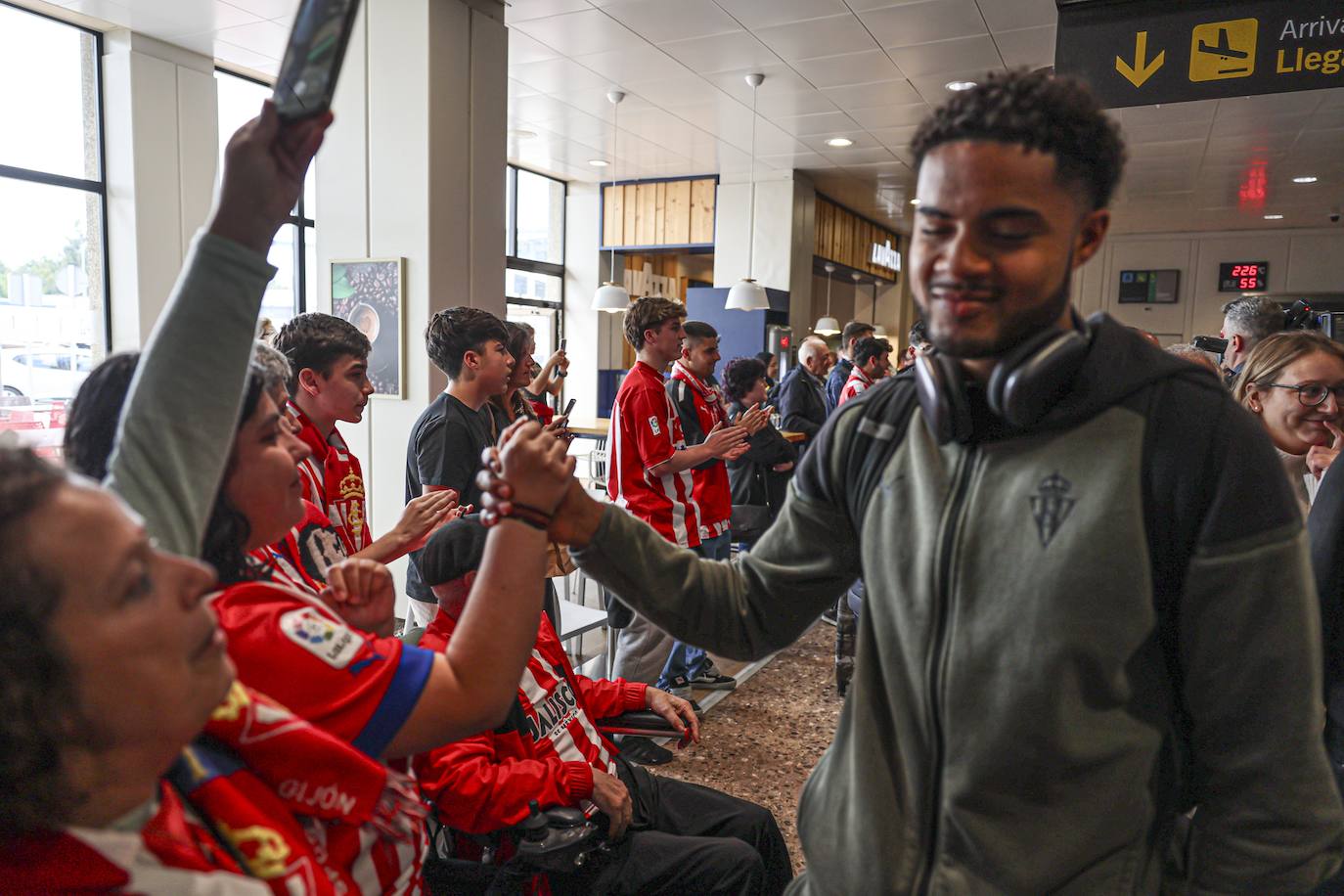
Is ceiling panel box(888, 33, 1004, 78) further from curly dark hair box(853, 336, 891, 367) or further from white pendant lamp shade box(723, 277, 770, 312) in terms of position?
white pendant lamp shade box(723, 277, 770, 312)

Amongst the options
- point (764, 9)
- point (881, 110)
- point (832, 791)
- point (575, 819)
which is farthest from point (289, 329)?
point (881, 110)

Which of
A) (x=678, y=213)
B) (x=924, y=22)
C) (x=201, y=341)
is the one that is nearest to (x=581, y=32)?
Result: (x=924, y=22)

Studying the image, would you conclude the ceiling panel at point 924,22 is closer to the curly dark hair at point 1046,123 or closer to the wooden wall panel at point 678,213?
the curly dark hair at point 1046,123

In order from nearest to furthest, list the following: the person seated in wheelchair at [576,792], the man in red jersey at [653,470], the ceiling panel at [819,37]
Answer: the person seated in wheelchair at [576,792]
the man in red jersey at [653,470]
the ceiling panel at [819,37]

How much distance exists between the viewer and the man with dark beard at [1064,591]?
0.79 m

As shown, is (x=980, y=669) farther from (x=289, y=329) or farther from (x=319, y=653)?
(x=289, y=329)

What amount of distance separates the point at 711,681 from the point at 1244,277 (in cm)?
1151

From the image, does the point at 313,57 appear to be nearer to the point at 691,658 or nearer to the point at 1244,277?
the point at 691,658

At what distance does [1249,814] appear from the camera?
31.5 inches

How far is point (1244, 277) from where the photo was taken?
1152cm

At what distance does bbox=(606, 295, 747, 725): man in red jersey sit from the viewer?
11.1 feet

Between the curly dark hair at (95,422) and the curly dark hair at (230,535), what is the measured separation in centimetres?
13

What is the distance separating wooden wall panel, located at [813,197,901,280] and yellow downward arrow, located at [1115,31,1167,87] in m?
6.30

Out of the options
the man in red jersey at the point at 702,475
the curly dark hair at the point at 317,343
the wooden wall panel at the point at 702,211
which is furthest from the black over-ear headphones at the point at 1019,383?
the wooden wall panel at the point at 702,211
